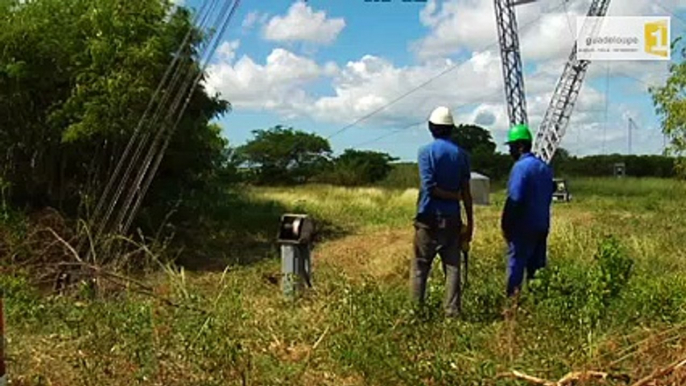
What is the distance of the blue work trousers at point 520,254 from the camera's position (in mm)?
5754

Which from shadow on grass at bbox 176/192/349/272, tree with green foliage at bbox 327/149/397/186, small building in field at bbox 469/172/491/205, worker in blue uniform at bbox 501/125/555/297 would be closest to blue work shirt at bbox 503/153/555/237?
worker in blue uniform at bbox 501/125/555/297

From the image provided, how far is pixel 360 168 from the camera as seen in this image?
3672 cm

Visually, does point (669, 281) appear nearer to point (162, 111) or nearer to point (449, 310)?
point (449, 310)

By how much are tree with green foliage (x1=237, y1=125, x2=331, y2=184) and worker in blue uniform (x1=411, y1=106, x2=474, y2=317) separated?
98.4ft

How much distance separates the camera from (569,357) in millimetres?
4102

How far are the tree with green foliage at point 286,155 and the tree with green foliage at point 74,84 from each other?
22735 millimetres

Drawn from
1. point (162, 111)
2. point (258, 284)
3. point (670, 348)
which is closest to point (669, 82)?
point (162, 111)

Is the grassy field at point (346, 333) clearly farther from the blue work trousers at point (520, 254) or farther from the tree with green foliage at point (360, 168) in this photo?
the tree with green foliage at point (360, 168)

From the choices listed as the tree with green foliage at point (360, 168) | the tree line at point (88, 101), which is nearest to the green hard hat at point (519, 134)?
the tree line at point (88, 101)

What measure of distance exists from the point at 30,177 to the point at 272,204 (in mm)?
9097

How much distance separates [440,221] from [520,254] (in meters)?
0.69

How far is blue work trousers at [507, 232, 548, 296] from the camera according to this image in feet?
18.9

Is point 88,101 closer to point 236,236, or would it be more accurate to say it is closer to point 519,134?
point 236,236

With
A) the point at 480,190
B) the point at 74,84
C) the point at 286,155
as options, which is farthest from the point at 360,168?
the point at 74,84
